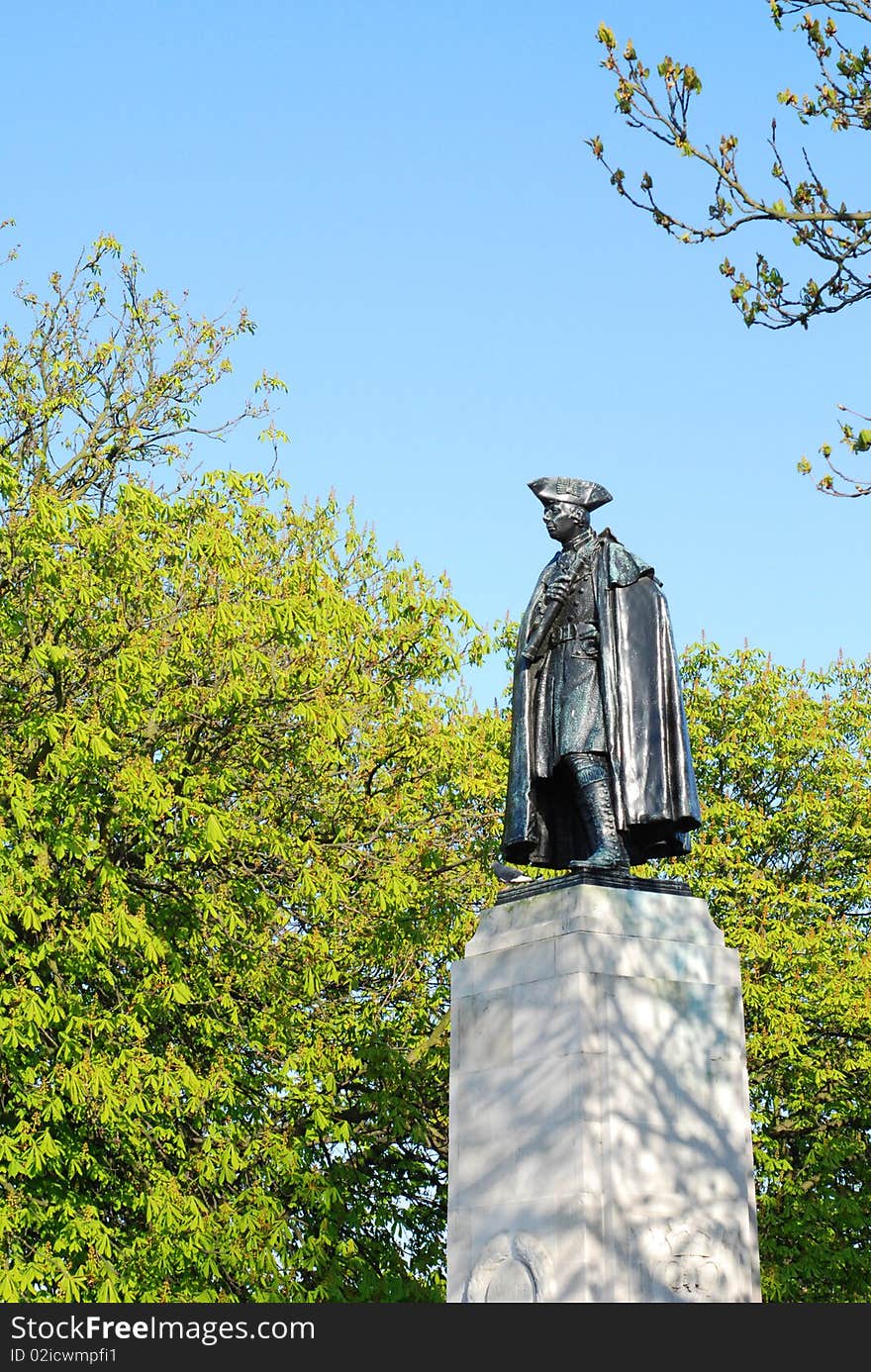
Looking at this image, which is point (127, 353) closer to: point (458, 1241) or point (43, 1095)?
point (43, 1095)

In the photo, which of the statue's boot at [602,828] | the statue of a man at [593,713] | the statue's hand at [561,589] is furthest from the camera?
the statue's hand at [561,589]

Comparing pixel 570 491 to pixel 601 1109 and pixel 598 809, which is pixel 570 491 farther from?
pixel 601 1109

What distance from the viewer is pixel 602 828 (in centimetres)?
1098

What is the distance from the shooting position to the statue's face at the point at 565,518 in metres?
11.8

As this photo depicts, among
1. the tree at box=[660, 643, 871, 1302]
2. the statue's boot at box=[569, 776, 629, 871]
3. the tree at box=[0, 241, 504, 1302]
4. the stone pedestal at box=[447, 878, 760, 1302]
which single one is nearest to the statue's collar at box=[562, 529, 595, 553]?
the statue's boot at box=[569, 776, 629, 871]

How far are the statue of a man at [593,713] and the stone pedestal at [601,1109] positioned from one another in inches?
20.4

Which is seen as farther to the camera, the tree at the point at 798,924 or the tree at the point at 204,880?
the tree at the point at 798,924

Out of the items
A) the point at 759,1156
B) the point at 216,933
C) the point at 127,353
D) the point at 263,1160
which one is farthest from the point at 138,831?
the point at 759,1156

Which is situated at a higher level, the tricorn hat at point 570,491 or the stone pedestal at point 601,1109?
the tricorn hat at point 570,491

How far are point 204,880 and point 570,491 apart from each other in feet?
26.1

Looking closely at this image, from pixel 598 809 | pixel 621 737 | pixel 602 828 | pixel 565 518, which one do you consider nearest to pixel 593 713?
pixel 621 737

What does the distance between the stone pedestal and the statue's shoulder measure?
84.5 inches

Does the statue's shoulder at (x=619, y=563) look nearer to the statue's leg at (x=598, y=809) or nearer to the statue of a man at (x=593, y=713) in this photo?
the statue of a man at (x=593, y=713)

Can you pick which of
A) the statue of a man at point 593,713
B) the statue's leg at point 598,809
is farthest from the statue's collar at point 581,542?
the statue's leg at point 598,809
